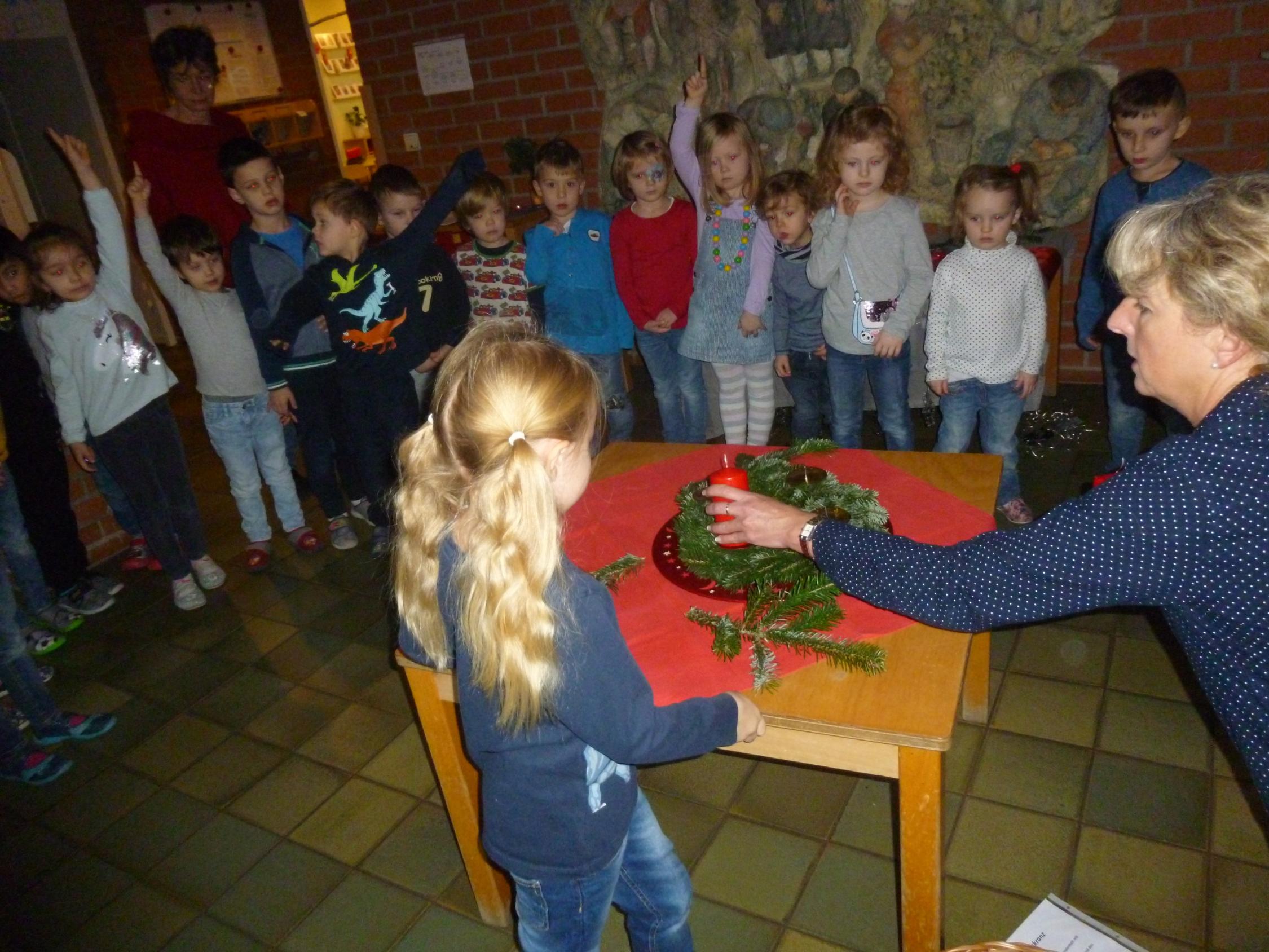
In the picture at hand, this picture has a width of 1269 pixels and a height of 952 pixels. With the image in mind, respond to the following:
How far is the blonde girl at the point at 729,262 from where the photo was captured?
3.25 metres

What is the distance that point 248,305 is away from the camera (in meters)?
3.45

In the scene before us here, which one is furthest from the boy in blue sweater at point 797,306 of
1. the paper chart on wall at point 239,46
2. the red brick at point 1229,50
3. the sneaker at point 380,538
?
the paper chart on wall at point 239,46

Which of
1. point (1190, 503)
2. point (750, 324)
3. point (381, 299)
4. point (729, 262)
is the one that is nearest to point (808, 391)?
point (750, 324)

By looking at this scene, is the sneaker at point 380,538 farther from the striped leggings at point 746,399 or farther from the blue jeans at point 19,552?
the striped leggings at point 746,399

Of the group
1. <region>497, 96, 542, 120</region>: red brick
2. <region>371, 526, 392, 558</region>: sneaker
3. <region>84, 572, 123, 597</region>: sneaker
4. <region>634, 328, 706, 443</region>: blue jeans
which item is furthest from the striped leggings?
<region>84, 572, 123, 597</region>: sneaker

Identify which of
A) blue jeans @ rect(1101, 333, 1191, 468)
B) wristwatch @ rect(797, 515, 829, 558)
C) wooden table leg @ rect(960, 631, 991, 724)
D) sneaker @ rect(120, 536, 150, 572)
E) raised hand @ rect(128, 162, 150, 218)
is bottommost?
wooden table leg @ rect(960, 631, 991, 724)

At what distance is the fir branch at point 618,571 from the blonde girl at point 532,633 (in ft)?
1.48

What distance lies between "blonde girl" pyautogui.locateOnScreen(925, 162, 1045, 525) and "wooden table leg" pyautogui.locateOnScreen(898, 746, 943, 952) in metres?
1.67

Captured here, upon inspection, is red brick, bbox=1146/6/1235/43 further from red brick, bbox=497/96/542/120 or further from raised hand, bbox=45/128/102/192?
raised hand, bbox=45/128/102/192

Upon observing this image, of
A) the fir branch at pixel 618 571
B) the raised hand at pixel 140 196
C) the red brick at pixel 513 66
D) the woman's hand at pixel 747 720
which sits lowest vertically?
the woman's hand at pixel 747 720

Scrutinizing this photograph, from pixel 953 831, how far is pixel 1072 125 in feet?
10.8

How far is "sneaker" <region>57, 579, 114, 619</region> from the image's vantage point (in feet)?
11.6

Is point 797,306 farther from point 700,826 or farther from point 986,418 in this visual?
point 700,826

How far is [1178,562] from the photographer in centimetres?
120
